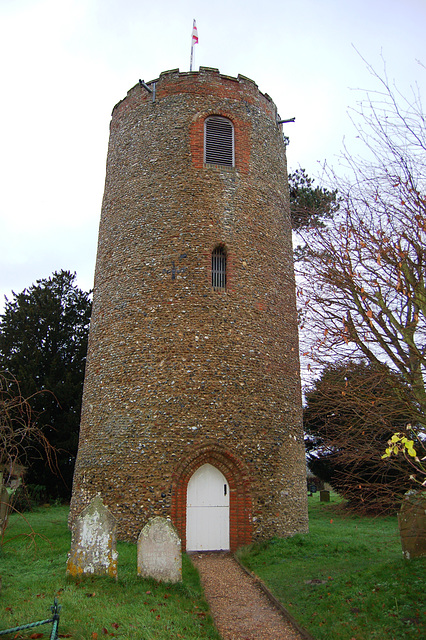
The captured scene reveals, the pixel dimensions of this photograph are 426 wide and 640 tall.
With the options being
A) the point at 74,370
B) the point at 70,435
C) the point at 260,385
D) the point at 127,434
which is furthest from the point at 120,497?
the point at 74,370

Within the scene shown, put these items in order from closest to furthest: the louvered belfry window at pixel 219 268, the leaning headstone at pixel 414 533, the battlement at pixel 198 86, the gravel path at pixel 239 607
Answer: the gravel path at pixel 239 607, the leaning headstone at pixel 414 533, the louvered belfry window at pixel 219 268, the battlement at pixel 198 86

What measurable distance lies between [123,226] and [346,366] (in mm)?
8241

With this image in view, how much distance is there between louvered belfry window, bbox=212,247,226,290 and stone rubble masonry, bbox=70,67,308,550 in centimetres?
19

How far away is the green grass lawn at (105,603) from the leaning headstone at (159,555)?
0.49 feet

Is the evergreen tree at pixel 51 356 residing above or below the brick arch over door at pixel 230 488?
Answer: above

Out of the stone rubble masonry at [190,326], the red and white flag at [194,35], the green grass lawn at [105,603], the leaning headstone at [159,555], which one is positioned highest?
the red and white flag at [194,35]

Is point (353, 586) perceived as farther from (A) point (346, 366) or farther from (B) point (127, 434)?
(B) point (127, 434)

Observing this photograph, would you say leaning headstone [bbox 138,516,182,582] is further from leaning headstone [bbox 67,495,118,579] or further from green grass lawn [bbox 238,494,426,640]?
green grass lawn [bbox 238,494,426,640]

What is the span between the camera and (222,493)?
10992mm

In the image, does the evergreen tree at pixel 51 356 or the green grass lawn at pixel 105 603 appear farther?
the evergreen tree at pixel 51 356

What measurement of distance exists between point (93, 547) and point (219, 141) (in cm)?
1043

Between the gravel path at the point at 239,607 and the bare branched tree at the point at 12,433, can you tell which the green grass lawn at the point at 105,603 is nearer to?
the gravel path at the point at 239,607

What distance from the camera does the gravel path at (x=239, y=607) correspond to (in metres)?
6.11

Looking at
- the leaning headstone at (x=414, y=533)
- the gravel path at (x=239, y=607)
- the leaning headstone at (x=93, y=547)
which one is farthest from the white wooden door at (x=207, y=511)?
the leaning headstone at (x=414, y=533)
